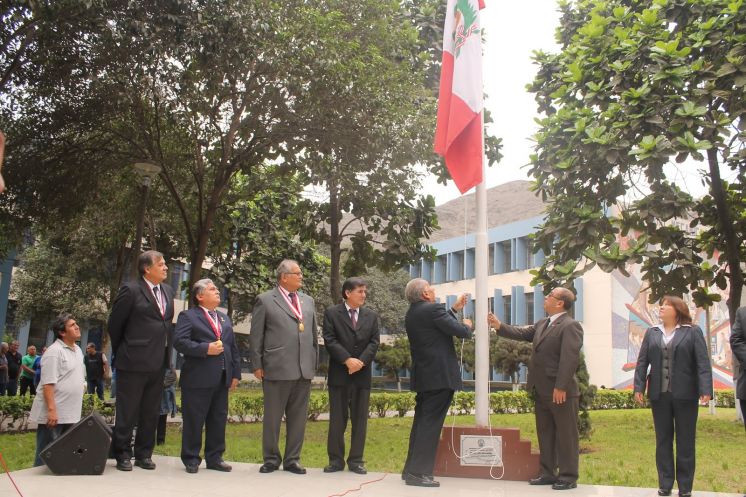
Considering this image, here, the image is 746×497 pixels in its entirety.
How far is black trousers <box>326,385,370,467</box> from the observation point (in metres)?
6.88

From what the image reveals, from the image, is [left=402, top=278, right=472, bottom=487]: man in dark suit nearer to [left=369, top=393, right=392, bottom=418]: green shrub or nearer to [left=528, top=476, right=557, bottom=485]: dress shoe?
[left=528, top=476, right=557, bottom=485]: dress shoe

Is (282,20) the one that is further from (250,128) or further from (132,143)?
(132,143)

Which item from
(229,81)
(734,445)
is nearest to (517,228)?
(734,445)

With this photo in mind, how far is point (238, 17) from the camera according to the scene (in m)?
9.84

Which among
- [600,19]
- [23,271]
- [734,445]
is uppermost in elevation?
[600,19]

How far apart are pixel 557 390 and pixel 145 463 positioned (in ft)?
13.1

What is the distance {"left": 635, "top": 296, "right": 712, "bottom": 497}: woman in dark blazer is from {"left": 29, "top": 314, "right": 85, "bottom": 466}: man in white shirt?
17.6 feet

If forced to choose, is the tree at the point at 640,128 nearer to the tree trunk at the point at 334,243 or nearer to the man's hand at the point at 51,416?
the tree trunk at the point at 334,243

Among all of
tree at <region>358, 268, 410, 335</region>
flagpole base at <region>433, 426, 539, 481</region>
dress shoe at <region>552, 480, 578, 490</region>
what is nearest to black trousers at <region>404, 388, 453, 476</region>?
flagpole base at <region>433, 426, 539, 481</region>

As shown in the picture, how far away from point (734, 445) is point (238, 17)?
11.5 meters

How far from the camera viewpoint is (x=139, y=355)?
21.1 feet

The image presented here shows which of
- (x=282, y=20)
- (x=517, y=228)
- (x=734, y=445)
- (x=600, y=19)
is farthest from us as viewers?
(x=517, y=228)

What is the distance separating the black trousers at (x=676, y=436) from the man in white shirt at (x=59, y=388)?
5465mm

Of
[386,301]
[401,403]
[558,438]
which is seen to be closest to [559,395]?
[558,438]
